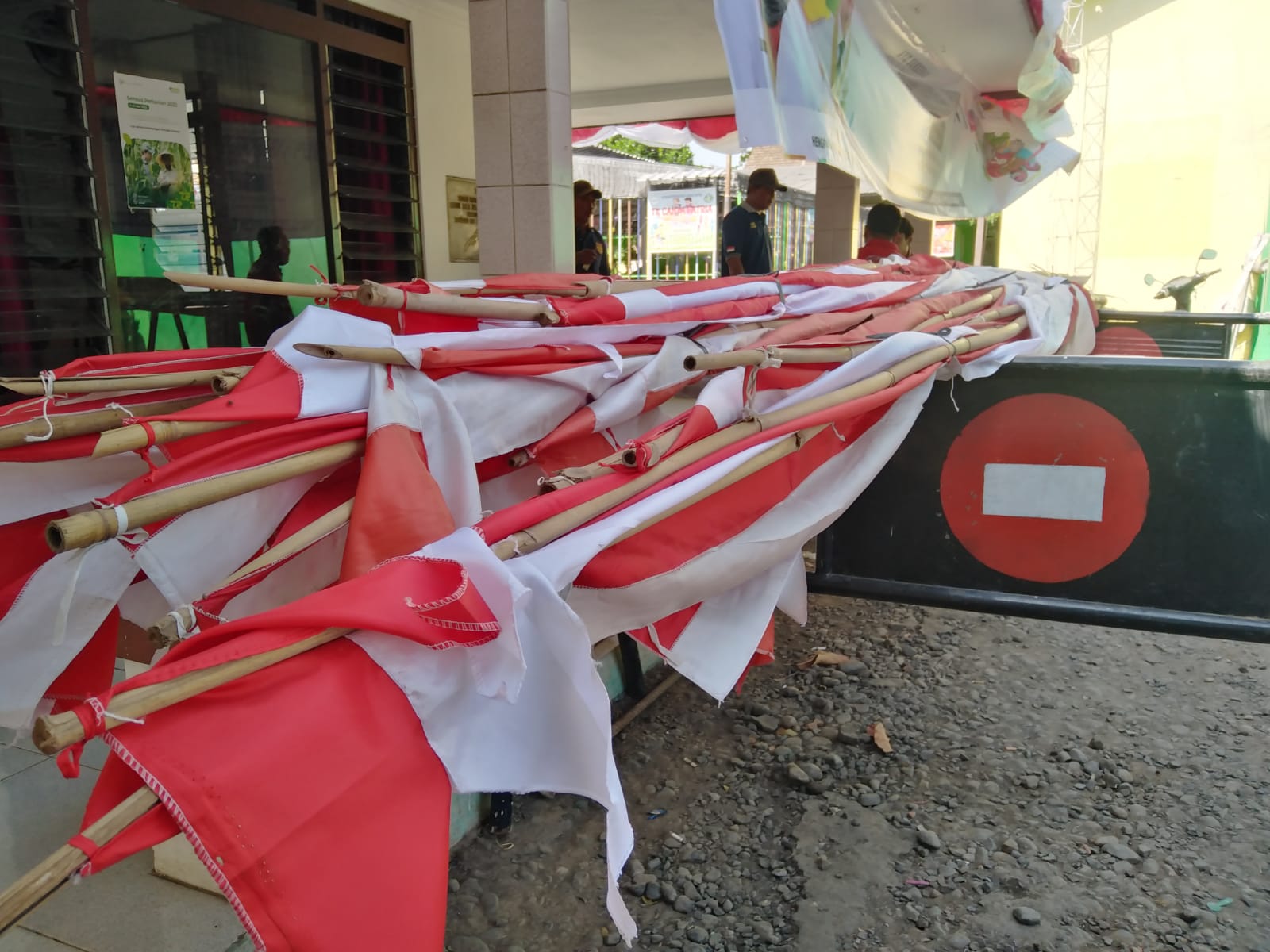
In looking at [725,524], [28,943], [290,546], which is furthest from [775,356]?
[28,943]

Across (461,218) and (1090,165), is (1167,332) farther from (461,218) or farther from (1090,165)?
(1090,165)

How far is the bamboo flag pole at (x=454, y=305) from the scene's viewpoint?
62.6 inches

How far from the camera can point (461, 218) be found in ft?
20.8

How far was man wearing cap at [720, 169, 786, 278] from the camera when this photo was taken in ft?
21.4

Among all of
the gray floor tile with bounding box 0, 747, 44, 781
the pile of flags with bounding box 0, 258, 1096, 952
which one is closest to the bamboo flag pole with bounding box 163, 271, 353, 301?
the pile of flags with bounding box 0, 258, 1096, 952

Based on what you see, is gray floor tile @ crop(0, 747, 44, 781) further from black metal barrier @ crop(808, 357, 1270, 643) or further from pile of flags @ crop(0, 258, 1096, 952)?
black metal barrier @ crop(808, 357, 1270, 643)

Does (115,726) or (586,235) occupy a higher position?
(586,235)

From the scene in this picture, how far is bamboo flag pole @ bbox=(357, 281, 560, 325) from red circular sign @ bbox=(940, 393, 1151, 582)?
Answer: 956 mm

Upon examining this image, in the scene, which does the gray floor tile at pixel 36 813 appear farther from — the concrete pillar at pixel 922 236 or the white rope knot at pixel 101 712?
the concrete pillar at pixel 922 236

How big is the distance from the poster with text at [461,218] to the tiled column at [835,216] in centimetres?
388

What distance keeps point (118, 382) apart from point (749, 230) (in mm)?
5489

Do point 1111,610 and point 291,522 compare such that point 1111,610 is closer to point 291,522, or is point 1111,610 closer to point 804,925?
point 804,925

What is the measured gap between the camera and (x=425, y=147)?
19.5 feet

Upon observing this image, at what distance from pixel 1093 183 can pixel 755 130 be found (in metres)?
15.0
